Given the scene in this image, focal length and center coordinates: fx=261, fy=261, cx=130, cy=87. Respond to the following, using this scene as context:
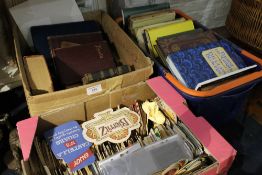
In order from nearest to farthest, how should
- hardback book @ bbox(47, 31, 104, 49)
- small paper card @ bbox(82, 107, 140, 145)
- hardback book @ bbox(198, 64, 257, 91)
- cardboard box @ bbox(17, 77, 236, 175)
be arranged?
cardboard box @ bbox(17, 77, 236, 175) < small paper card @ bbox(82, 107, 140, 145) < hardback book @ bbox(198, 64, 257, 91) < hardback book @ bbox(47, 31, 104, 49)

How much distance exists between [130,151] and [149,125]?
0.20m

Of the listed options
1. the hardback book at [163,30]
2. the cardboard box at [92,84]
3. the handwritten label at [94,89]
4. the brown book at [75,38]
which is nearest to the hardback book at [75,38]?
the brown book at [75,38]

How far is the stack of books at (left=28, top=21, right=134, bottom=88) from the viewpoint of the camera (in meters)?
1.12

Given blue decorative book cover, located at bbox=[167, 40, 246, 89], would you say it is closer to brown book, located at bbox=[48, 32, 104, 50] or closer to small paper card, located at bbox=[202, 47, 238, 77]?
small paper card, located at bbox=[202, 47, 238, 77]

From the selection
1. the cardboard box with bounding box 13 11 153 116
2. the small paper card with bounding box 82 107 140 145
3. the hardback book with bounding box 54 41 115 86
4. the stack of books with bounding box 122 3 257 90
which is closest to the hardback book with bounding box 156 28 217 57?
the stack of books with bounding box 122 3 257 90

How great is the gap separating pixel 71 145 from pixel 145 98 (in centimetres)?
36

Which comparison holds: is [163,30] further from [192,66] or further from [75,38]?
[75,38]

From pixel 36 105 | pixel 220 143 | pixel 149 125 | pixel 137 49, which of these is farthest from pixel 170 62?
pixel 36 105

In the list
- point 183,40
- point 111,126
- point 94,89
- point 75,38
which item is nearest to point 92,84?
point 94,89

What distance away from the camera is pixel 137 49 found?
113 cm

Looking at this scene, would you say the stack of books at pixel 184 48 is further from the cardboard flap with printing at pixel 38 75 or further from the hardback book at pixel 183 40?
the cardboard flap with printing at pixel 38 75

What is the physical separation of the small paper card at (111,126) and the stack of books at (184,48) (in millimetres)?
281

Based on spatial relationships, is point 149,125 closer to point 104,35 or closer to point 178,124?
point 178,124

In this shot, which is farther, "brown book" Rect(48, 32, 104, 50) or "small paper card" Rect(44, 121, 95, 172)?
"brown book" Rect(48, 32, 104, 50)
